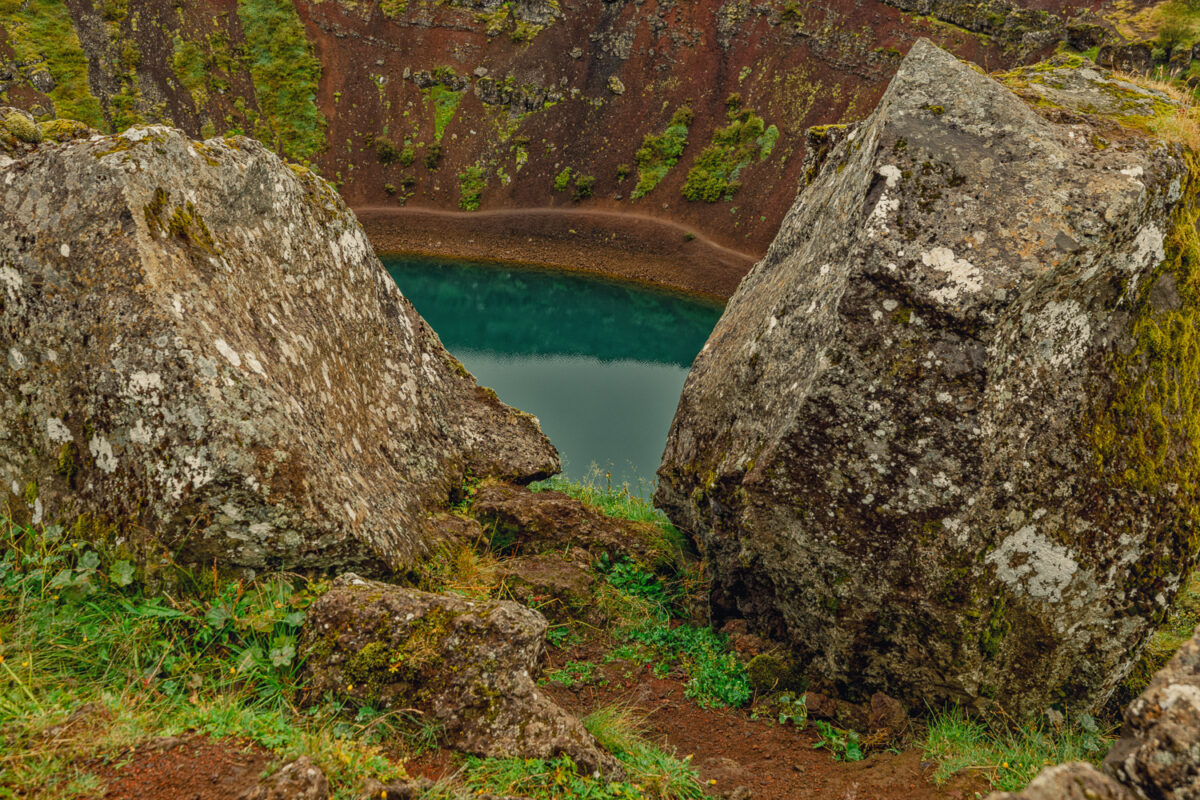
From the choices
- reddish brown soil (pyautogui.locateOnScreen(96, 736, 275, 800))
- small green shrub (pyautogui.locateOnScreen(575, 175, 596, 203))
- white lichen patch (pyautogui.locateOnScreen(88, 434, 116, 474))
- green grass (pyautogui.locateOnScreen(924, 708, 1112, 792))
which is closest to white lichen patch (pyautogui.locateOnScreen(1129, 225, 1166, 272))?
green grass (pyautogui.locateOnScreen(924, 708, 1112, 792))

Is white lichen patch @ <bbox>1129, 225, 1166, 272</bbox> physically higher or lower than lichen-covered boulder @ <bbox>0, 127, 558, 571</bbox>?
higher

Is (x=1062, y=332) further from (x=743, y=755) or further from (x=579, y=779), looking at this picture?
(x=579, y=779)

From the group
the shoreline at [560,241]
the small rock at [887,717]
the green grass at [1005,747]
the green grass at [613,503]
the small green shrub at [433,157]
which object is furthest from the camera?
the small green shrub at [433,157]

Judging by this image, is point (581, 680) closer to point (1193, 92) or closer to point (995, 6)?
point (1193, 92)

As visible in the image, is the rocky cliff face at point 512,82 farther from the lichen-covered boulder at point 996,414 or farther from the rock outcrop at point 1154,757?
the rock outcrop at point 1154,757

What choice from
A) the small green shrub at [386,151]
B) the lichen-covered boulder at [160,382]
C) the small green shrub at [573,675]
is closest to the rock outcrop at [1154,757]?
the small green shrub at [573,675]

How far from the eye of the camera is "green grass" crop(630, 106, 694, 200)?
47969 millimetres

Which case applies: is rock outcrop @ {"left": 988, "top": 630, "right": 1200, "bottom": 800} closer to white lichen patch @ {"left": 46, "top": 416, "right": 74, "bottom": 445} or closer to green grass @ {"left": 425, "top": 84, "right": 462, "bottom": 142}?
white lichen patch @ {"left": 46, "top": 416, "right": 74, "bottom": 445}

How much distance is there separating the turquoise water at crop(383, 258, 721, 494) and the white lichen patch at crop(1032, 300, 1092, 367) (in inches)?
450

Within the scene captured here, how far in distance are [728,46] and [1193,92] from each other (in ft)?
160

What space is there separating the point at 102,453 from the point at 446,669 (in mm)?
2619

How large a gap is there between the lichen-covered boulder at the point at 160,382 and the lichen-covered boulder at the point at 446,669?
78cm

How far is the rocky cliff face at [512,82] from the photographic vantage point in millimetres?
45562

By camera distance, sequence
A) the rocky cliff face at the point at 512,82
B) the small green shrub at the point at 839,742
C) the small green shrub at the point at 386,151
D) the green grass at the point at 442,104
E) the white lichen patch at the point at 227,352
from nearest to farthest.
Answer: the white lichen patch at the point at 227,352, the small green shrub at the point at 839,742, the rocky cliff face at the point at 512,82, the small green shrub at the point at 386,151, the green grass at the point at 442,104
